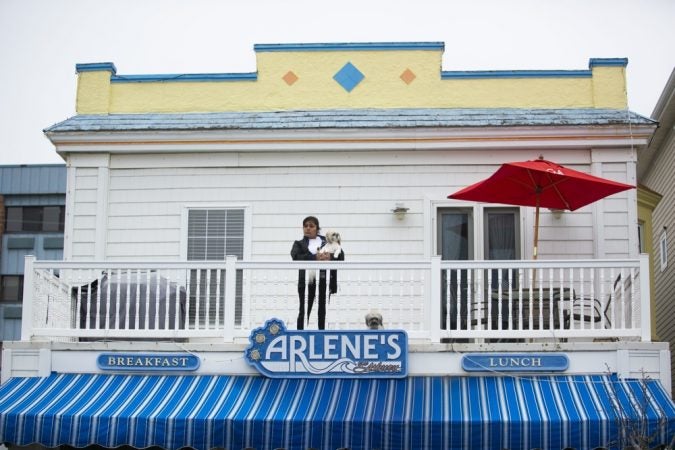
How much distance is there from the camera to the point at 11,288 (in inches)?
2498

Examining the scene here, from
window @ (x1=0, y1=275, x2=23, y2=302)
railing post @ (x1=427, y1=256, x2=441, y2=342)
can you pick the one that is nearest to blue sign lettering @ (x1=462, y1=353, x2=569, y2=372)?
railing post @ (x1=427, y1=256, x2=441, y2=342)

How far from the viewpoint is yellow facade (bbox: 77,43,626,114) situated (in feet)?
53.5

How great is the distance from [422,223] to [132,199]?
405 centimetres

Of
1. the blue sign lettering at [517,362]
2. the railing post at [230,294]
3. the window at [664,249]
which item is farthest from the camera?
the window at [664,249]

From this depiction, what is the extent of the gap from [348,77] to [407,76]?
84 centimetres

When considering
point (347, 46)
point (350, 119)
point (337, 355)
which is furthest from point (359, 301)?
point (347, 46)

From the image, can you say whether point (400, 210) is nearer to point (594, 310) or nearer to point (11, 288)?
point (594, 310)

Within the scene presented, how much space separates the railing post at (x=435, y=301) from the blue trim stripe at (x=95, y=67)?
6.14 m

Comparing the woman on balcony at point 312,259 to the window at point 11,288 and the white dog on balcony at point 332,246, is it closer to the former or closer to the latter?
the white dog on balcony at point 332,246

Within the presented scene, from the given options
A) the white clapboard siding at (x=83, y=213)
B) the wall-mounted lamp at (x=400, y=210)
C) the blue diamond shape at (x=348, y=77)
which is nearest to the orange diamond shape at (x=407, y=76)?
the blue diamond shape at (x=348, y=77)

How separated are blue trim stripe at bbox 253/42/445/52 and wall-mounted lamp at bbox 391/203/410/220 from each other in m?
2.43

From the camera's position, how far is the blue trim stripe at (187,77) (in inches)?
656

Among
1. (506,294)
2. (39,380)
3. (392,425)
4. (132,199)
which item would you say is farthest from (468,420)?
(132,199)

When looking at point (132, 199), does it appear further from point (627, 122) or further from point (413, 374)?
point (627, 122)
